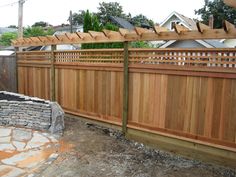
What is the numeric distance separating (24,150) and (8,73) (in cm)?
460

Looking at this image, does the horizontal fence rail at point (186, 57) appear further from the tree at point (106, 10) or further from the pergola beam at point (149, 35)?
the tree at point (106, 10)

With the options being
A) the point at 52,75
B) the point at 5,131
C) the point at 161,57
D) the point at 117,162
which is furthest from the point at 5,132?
the point at 161,57

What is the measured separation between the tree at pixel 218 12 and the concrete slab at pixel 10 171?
92.6 feet

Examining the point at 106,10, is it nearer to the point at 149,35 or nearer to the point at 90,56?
the point at 90,56

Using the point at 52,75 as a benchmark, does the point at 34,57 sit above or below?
above

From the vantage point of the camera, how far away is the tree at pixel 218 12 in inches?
1113

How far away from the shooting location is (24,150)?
4.37 meters

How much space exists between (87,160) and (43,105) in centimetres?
187

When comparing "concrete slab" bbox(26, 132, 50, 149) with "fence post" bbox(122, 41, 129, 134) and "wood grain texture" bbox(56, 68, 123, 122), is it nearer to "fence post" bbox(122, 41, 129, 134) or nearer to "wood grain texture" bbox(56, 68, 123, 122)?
"wood grain texture" bbox(56, 68, 123, 122)

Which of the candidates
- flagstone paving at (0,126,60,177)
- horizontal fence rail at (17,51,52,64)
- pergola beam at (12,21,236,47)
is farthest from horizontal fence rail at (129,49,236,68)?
horizontal fence rail at (17,51,52,64)

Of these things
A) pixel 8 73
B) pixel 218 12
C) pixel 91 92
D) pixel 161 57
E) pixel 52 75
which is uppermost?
pixel 218 12

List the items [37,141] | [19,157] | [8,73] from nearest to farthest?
1. [19,157]
2. [37,141]
3. [8,73]

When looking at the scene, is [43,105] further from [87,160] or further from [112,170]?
[112,170]

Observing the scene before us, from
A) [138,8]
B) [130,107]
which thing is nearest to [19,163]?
[130,107]
